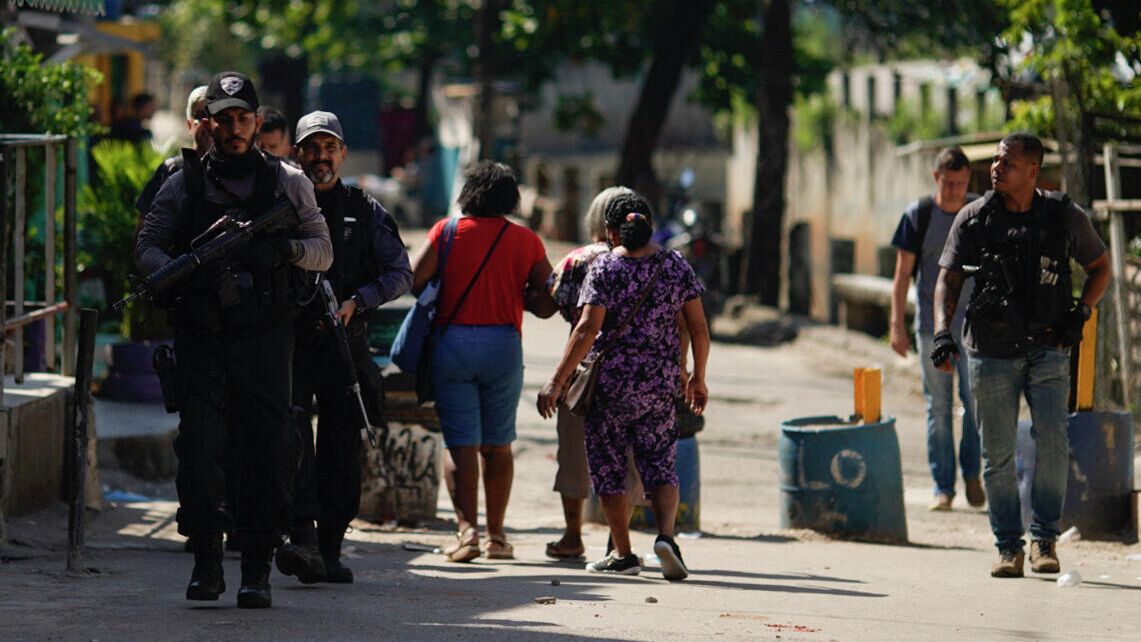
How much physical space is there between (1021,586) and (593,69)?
39408mm

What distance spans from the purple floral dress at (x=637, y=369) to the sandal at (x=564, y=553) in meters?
0.52

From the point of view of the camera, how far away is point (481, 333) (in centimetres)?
816

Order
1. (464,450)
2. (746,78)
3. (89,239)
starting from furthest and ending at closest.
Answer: (746,78)
(89,239)
(464,450)

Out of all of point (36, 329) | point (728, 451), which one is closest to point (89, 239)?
point (36, 329)

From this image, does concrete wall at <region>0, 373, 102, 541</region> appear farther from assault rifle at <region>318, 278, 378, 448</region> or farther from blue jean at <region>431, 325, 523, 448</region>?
blue jean at <region>431, 325, 523, 448</region>

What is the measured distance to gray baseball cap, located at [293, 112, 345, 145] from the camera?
7445mm

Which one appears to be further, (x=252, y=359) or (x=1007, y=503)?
(x=1007, y=503)

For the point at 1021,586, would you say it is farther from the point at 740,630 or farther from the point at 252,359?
the point at 252,359

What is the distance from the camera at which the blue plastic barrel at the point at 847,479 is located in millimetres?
9070

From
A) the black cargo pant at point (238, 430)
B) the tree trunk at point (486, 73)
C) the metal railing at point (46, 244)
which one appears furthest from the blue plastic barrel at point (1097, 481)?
the tree trunk at point (486, 73)

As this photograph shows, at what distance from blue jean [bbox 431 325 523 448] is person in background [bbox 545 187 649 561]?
27 cm

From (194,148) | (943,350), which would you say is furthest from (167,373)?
(943,350)

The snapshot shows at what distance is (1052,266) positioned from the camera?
771cm

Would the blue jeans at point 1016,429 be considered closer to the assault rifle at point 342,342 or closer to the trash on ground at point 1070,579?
the trash on ground at point 1070,579
